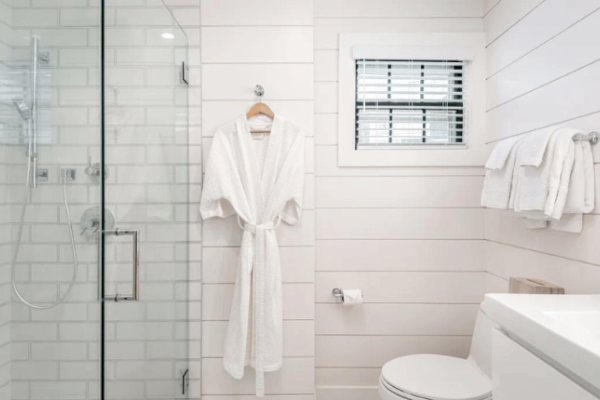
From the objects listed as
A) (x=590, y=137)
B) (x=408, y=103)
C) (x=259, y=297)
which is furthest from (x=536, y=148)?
(x=259, y=297)

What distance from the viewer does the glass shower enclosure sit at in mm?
928

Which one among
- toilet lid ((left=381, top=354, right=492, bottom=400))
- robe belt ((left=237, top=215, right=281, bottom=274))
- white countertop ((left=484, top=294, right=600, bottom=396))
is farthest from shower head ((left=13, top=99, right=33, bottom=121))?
toilet lid ((left=381, top=354, right=492, bottom=400))

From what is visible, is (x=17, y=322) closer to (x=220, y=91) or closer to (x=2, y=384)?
(x=2, y=384)

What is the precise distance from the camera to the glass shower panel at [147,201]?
4.10 feet

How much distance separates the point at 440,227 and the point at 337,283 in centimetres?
66

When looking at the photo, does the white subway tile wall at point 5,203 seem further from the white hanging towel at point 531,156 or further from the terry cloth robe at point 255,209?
the white hanging towel at point 531,156

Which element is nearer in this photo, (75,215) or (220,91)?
(75,215)

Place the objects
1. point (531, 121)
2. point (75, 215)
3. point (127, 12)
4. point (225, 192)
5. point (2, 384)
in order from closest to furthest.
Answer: point (2, 384), point (75, 215), point (127, 12), point (531, 121), point (225, 192)

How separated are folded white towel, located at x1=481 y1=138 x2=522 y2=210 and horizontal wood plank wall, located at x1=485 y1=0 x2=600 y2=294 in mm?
171

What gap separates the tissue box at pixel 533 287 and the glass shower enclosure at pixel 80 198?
1.51 m

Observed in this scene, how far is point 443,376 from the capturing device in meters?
1.67

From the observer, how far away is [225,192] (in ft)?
6.16

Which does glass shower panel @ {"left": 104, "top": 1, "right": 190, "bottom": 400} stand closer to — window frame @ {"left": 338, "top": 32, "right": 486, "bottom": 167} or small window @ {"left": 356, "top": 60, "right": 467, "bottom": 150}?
window frame @ {"left": 338, "top": 32, "right": 486, "bottom": 167}

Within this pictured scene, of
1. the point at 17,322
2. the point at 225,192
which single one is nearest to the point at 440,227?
the point at 225,192
